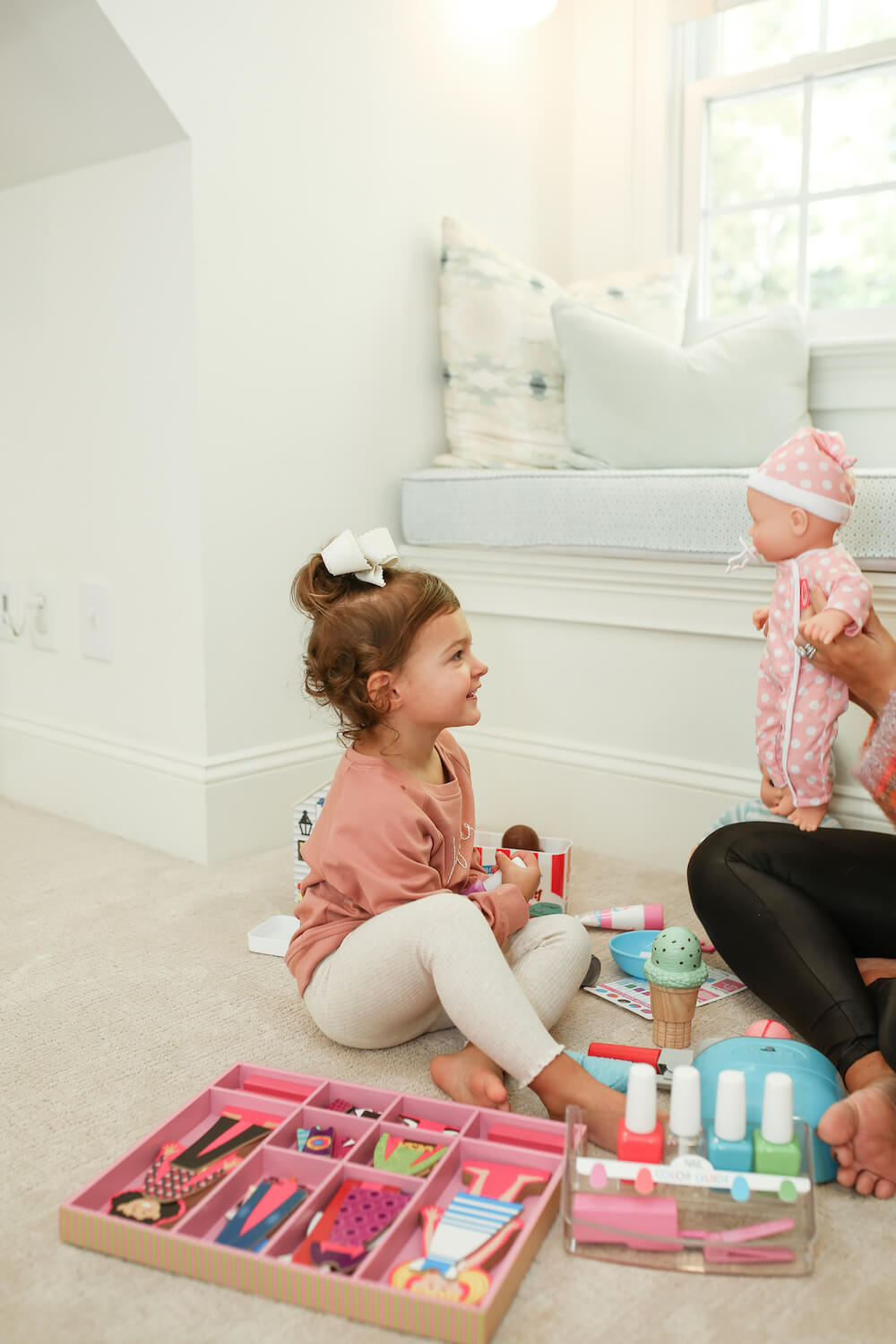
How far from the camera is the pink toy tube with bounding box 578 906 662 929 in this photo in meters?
1.59

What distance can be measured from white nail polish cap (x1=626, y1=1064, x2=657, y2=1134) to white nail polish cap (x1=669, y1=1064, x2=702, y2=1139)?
17mm

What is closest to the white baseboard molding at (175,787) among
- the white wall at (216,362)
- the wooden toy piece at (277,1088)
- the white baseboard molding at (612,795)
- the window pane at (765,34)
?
the white wall at (216,362)

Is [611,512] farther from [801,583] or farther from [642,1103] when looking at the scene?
[642,1103]

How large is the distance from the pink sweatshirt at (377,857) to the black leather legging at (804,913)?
0.77 ft

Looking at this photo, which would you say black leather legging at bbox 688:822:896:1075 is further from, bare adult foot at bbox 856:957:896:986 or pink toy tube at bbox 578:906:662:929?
pink toy tube at bbox 578:906:662:929

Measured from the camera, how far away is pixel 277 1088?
3.72 ft

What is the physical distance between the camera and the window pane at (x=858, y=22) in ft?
7.18

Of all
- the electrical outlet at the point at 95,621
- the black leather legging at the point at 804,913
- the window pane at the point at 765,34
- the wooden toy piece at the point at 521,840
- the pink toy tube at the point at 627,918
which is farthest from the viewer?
the window pane at the point at 765,34

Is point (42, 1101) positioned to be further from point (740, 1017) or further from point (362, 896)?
point (740, 1017)

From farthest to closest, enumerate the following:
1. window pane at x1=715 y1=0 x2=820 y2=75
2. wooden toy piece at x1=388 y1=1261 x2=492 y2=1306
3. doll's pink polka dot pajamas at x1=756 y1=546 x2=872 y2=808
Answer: window pane at x1=715 y1=0 x2=820 y2=75 → doll's pink polka dot pajamas at x1=756 y1=546 x2=872 y2=808 → wooden toy piece at x1=388 y1=1261 x2=492 y2=1306

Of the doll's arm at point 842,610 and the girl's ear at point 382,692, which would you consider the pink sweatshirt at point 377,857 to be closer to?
the girl's ear at point 382,692

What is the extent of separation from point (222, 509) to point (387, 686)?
0.74 meters

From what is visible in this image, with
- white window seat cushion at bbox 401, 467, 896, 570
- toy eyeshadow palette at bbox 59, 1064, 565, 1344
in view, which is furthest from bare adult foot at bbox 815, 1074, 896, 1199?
white window seat cushion at bbox 401, 467, 896, 570

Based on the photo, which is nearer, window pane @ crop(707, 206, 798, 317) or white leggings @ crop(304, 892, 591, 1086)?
white leggings @ crop(304, 892, 591, 1086)
